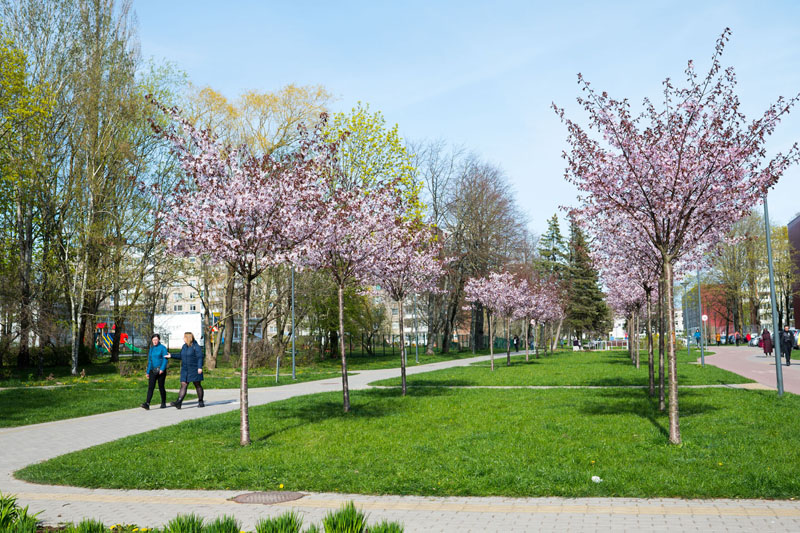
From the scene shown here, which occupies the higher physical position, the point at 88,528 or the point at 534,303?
the point at 534,303

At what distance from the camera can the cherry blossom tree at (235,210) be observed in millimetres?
10633

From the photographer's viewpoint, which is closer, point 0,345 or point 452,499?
point 452,499

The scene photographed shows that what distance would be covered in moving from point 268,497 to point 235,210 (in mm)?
4672

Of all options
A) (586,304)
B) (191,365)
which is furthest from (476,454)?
(586,304)

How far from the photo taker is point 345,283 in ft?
51.0

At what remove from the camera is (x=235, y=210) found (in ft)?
35.1

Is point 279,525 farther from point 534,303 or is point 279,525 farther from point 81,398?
point 534,303

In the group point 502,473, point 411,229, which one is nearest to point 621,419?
point 502,473

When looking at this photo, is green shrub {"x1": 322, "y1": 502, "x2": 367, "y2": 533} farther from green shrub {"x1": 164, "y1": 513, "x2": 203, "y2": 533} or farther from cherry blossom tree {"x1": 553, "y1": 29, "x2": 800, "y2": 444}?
cherry blossom tree {"x1": 553, "y1": 29, "x2": 800, "y2": 444}

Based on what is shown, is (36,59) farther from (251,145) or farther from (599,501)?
(599,501)

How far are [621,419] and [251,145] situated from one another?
2692 centimetres

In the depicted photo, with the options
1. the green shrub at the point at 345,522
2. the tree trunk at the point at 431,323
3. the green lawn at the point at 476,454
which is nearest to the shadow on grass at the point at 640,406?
the green lawn at the point at 476,454

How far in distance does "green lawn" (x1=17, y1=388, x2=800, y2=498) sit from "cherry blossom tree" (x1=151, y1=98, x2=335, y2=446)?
1.73m

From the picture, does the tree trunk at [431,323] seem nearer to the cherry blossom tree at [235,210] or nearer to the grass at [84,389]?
the grass at [84,389]
